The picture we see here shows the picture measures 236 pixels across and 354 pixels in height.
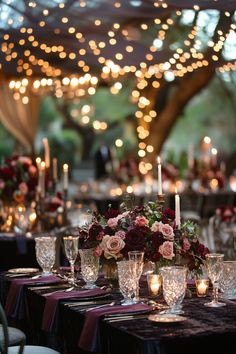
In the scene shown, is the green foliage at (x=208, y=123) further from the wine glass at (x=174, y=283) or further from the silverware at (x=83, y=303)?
the wine glass at (x=174, y=283)

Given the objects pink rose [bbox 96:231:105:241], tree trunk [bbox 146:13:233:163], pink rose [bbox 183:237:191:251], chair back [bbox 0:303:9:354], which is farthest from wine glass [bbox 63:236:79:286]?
tree trunk [bbox 146:13:233:163]

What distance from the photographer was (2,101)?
13336 millimetres

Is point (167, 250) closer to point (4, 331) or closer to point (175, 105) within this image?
point (4, 331)

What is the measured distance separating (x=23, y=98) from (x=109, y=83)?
53.9 inches

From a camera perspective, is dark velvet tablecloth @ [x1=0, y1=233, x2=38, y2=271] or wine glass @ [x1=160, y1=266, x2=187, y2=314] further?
dark velvet tablecloth @ [x1=0, y1=233, x2=38, y2=271]

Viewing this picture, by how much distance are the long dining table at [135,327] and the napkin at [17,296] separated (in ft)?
0.09

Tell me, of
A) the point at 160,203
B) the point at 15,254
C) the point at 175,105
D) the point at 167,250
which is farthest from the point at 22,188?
the point at 175,105

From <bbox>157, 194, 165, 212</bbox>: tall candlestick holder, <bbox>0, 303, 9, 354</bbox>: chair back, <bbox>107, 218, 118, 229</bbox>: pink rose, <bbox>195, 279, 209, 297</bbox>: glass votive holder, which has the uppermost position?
<bbox>157, 194, 165, 212</bbox>: tall candlestick holder

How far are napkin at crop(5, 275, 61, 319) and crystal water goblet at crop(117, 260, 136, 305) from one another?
0.89 metres

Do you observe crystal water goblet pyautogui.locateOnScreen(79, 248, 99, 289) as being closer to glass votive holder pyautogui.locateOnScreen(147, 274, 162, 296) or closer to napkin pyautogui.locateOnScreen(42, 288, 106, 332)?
napkin pyautogui.locateOnScreen(42, 288, 106, 332)

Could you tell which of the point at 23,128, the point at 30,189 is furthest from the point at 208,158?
the point at 30,189

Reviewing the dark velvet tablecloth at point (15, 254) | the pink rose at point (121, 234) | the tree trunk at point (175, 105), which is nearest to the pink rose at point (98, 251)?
the pink rose at point (121, 234)

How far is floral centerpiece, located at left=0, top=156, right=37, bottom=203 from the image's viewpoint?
28.5 ft

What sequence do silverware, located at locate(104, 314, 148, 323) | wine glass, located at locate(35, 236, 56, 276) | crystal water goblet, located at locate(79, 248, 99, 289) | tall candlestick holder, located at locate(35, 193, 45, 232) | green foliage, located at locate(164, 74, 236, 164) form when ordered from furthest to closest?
green foliage, located at locate(164, 74, 236, 164) < tall candlestick holder, located at locate(35, 193, 45, 232) < wine glass, located at locate(35, 236, 56, 276) < crystal water goblet, located at locate(79, 248, 99, 289) < silverware, located at locate(104, 314, 148, 323)
